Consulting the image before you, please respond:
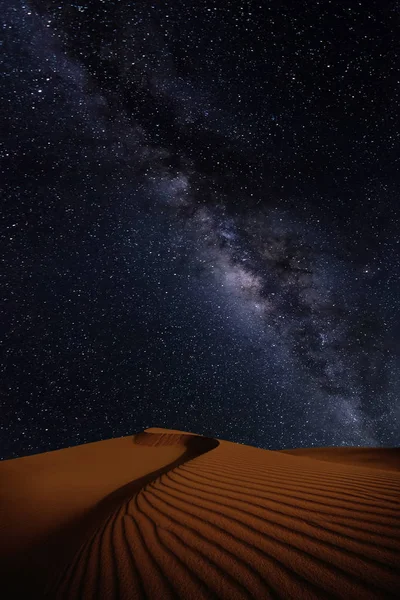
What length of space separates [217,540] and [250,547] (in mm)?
215

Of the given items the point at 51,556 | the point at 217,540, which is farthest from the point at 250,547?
the point at 51,556

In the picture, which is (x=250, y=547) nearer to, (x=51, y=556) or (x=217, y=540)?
(x=217, y=540)

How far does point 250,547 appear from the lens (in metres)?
1.45

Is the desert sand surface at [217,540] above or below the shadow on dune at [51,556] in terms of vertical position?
above

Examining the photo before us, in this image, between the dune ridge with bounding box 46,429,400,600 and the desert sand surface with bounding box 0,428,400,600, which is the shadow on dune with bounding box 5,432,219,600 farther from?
the dune ridge with bounding box 46,429,400,600

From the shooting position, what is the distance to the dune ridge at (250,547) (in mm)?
1154

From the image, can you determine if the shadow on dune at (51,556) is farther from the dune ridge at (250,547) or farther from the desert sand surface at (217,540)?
the dune ridge at (250,547)

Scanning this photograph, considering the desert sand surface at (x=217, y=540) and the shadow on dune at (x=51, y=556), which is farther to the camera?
the shadow on dune at (x=51, y=556)

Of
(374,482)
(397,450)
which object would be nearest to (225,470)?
(374,482)

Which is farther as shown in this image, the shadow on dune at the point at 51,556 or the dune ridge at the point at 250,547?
the shadow on dune at the point at 51,556

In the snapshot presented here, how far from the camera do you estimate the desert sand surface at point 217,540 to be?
1.18 meters

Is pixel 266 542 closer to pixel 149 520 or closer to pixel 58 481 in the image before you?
pixel 149 520

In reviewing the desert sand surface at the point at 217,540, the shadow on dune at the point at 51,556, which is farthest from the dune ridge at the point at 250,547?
the shadow on dune at the point at 51,556

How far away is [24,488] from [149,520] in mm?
3367
